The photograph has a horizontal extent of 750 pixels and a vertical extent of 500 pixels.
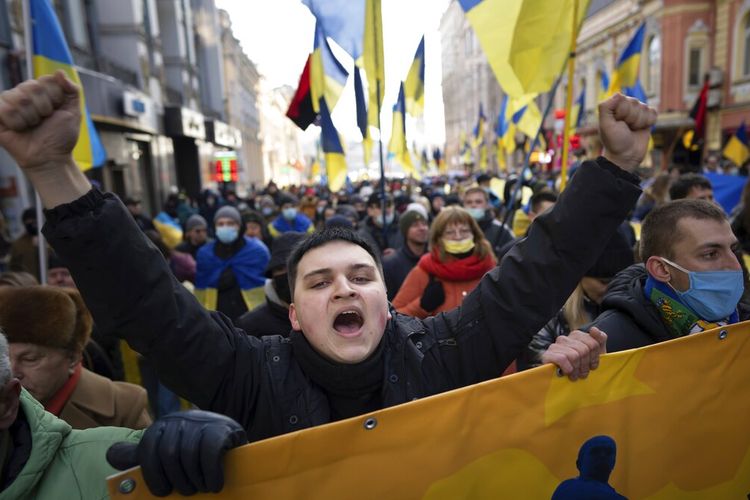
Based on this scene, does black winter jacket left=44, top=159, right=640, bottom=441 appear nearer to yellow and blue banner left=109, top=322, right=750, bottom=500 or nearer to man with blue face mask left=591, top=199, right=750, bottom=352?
yellow and blue banner left=109, top=322, right=750, bottom=500

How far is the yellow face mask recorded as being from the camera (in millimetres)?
3701

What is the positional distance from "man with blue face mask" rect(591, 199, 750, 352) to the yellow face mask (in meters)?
1.65

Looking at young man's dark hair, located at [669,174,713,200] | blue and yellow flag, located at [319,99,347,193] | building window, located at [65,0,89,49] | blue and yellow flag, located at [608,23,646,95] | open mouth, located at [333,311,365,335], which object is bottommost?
open mouth, located at [333,311,365,335]

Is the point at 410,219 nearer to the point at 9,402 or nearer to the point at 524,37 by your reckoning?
the point at 524,37

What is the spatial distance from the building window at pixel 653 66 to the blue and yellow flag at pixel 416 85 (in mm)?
26575

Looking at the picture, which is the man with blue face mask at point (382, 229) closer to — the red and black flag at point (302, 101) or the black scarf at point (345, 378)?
the red and black flag at point (302, 101)

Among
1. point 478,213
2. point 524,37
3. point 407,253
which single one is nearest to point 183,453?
point 524,37

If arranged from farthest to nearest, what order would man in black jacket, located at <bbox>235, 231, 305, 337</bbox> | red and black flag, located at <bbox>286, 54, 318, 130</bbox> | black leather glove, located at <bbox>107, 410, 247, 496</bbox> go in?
1. red and black flag, located at <bbox>286, 54, 318, 130</bbox>
2. man in black jacket, located at <bbox>235, 231, 305, 337</bbox>
3. black leather glove, located at <bbox>107, 410, 247, 496</bbox>

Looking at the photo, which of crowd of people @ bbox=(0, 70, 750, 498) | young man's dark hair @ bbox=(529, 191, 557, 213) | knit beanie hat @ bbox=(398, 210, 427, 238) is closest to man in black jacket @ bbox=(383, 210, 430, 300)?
knit beanie hat @ bbox=(398, 210, 427, 238)

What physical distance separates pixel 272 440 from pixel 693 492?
1.27 m

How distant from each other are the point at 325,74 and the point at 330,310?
4473 mm

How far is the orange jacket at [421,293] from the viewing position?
359 centimetres

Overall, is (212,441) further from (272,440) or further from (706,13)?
(706,13)

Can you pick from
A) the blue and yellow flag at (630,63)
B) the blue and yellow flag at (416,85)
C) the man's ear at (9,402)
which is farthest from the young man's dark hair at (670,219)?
the blue and yellow flag at (630,63)
